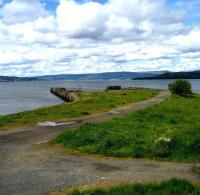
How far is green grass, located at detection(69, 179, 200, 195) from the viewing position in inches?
484

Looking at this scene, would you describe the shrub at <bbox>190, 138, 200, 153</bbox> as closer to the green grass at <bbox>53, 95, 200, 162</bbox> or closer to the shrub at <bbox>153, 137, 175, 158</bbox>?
the green grass at <bbox>53, 95, 200, 162</bbox>

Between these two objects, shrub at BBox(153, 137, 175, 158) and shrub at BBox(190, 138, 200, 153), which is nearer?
shrub at BBox(153, 137, 175, 158)

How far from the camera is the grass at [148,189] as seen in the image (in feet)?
40.4

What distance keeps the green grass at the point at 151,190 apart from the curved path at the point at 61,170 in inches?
55.3

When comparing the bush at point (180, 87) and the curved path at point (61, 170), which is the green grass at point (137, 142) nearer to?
the curved path at point (61, 170)

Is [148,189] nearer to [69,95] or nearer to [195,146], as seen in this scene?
[195,146]

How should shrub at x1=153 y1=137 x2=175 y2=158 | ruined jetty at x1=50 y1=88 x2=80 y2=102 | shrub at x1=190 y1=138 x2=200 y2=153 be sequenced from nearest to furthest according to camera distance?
shrub at x1=153 y1=137 x2=175 y2=158 → shrub at x1=190 y1=138 x2=200 y2=153 → ruined jetty at x1=50 y1=88 x2=80 y2=102

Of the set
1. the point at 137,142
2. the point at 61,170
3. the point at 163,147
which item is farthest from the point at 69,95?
the point at 61,170

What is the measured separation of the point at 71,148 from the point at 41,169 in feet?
15.8

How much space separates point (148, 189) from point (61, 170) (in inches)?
181

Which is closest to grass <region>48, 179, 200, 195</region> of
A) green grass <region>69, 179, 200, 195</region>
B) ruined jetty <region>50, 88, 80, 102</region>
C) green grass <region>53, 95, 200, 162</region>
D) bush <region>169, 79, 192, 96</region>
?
green grass <region>69, 179, 200, 195</region>

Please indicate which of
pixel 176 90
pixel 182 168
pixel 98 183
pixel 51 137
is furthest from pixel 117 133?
pixel 176 90

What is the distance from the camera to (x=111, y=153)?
62.8 feet

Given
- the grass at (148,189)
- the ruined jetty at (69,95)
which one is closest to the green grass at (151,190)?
the grass at (148,189)
